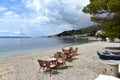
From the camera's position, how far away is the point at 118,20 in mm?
26609

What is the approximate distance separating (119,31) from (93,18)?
193 inches

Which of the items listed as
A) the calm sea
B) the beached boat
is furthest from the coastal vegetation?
the calm sea

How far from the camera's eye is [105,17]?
95.8 ft

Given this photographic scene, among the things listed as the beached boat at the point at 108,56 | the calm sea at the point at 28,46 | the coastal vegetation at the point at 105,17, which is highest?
the coastal vegetation at the point at 105,17

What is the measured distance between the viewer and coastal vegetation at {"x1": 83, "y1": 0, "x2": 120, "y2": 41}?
26.7 metres

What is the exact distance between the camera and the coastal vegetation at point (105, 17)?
26.7 meters

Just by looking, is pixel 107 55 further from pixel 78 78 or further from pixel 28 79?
pixel 28 79

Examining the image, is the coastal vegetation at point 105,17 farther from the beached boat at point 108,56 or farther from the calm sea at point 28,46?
the calm sea at point 28,46

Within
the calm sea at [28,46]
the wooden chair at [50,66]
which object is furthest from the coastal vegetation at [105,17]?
the calm sea at [28,46]

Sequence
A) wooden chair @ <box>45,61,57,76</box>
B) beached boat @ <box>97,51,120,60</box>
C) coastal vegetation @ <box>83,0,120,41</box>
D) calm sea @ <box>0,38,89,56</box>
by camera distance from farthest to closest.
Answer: calm sea @ <box>0,38,89,56</box> < coastal vegetation @ <box>83,0,120,41</box> < beached boat @ <box>97,51,120,60</box> < wooden chair @ <box>45,61,57,76</box>

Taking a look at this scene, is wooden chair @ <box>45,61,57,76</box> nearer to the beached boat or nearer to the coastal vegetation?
the beached boat

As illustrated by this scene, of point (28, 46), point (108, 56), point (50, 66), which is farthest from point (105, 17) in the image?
point (28, 46)

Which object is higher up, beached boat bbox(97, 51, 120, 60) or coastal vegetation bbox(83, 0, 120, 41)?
coastal vegetation bbox(83, 0, 120, 41)

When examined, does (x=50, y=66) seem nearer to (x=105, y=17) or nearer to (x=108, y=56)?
(x=108, y=56)
